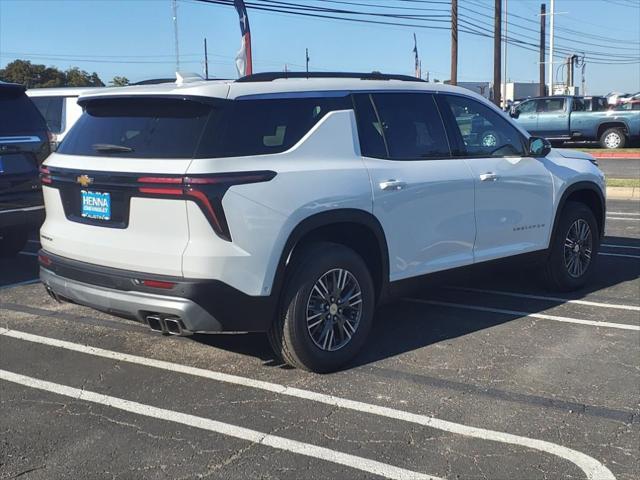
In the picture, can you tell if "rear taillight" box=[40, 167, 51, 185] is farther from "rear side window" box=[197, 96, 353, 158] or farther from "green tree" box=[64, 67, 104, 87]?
"green tree" box=[64, 67, 104, 87]

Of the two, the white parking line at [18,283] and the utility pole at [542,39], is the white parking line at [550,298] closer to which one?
the white parking line at [18,283]

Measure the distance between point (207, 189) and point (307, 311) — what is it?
3.41 ft

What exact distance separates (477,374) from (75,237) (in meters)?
2.70

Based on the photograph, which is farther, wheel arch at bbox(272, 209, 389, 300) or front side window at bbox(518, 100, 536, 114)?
front side window at bbox(518, 100, 536, 114)

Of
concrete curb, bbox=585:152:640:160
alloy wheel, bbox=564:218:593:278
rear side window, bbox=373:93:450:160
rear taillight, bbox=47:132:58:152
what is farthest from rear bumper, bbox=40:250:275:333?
concrete curb, bbox=585:152:640:160

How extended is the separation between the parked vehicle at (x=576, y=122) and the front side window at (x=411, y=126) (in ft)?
67.4

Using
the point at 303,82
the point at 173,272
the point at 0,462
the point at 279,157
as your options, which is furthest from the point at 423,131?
the point at 0,462

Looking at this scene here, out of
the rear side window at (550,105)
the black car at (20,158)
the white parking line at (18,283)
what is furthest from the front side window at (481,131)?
the rear side window at (550,105)

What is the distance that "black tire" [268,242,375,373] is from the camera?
4.33 m

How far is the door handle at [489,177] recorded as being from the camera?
5.53 m

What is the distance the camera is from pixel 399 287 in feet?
16.5

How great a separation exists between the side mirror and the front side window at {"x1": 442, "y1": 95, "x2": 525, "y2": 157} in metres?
0.08

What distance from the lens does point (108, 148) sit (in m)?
4.38

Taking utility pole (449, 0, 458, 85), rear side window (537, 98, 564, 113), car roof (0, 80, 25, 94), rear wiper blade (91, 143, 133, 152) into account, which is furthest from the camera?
utility pole (449, 0, 458, 85)
